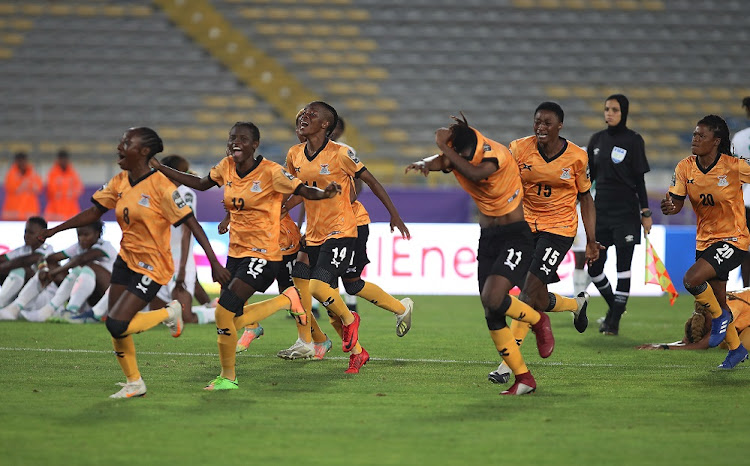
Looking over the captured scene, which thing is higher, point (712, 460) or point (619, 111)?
point (619, 111)

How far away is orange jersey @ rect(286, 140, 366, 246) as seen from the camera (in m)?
8.77

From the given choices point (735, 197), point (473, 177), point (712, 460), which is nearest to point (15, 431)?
point (473, 177)

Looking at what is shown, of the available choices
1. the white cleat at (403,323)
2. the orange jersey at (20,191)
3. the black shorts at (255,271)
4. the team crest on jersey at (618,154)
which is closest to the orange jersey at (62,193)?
the orange jersey at (20,191)

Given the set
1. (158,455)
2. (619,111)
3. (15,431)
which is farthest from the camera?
(619,111)

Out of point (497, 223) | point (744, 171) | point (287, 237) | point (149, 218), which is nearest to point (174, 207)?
point (149, 218)

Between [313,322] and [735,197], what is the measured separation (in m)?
3.83

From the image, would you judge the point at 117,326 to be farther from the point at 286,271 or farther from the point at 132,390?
the point at 286,271

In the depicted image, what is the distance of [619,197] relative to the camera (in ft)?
37.9

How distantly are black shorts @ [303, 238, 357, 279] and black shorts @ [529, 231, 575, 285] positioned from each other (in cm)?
152

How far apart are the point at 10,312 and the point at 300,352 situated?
5149mm

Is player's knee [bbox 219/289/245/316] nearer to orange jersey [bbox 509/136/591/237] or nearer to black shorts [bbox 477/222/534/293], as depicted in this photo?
black shorts [bbox 477/222/534/293]

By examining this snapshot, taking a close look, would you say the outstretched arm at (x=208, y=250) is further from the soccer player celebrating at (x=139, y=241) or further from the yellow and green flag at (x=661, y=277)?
the yellow and green flag at (x=661, y=277)

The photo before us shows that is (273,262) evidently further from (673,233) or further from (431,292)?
(673,233)

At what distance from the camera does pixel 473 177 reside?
7.22m
